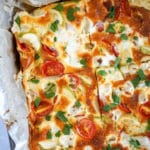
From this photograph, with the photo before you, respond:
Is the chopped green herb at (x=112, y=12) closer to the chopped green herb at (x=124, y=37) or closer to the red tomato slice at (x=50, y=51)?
the chopped green herb at (x=124, y=37)

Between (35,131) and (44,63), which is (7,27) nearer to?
(44,63)

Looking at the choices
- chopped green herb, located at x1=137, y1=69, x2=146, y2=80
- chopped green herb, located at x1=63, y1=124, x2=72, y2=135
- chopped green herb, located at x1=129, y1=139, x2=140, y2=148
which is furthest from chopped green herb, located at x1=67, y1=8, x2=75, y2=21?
chopped green herb, located at x1=129, y1=139, x2=140, y2=148

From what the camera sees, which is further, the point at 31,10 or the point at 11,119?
the point at 31,10

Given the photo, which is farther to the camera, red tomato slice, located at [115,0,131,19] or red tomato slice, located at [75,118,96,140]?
red tomato slice, located at [115,0,131,19]

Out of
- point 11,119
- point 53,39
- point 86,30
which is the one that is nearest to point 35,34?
point 53,39

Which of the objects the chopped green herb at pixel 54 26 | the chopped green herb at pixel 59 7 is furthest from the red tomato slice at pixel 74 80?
the chopped green herb at pixel 59 7

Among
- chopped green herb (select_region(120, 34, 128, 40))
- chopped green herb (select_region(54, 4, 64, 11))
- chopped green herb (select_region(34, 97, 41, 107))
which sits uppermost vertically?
chopped green herb (select_region(54, 4, 64, 11))

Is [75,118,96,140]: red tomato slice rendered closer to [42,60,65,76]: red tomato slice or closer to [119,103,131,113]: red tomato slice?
[119,103,131,113]: red tomato slice

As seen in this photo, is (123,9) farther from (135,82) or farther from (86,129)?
(86,129)
